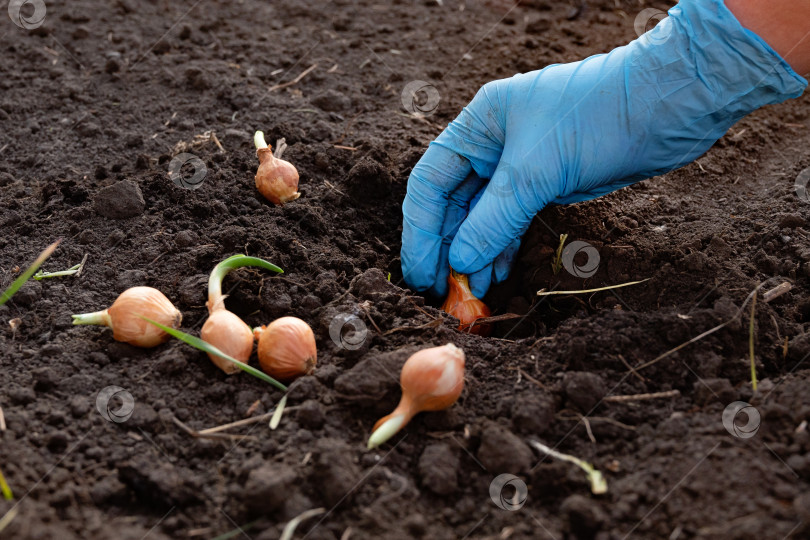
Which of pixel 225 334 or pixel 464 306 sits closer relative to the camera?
pixel 225 334

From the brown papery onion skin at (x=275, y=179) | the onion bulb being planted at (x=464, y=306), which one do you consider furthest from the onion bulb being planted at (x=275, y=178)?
the onion bulb being planted at (x=464, y=306)

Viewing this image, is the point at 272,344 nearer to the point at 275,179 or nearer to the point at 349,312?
the point at 349,312

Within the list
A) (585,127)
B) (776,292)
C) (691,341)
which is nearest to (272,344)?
(691,341)

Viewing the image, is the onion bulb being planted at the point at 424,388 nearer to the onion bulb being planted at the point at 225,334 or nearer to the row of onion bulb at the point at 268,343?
the row of onion bulb at the point at 268,343

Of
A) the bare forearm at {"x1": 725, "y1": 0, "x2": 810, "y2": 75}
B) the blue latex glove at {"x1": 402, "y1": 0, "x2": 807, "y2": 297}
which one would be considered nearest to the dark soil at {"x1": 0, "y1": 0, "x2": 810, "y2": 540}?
the blue latex glove at {"x1": 402, "y1": 0, "x2": 807, "y2": 297}

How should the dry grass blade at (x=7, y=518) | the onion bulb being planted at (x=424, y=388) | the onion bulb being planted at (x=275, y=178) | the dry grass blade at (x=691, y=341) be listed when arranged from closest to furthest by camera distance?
the dry grass blade at (x=7, y=518) < the onion bulb being planted at (x=424, y=388) < the dry grass blade at (x=691, y=341) < the onion bulb being planted at (x=275, y=178)

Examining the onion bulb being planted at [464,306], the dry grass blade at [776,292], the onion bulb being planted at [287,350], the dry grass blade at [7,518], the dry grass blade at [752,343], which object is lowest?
the onion bulb being planted at [464,306]
